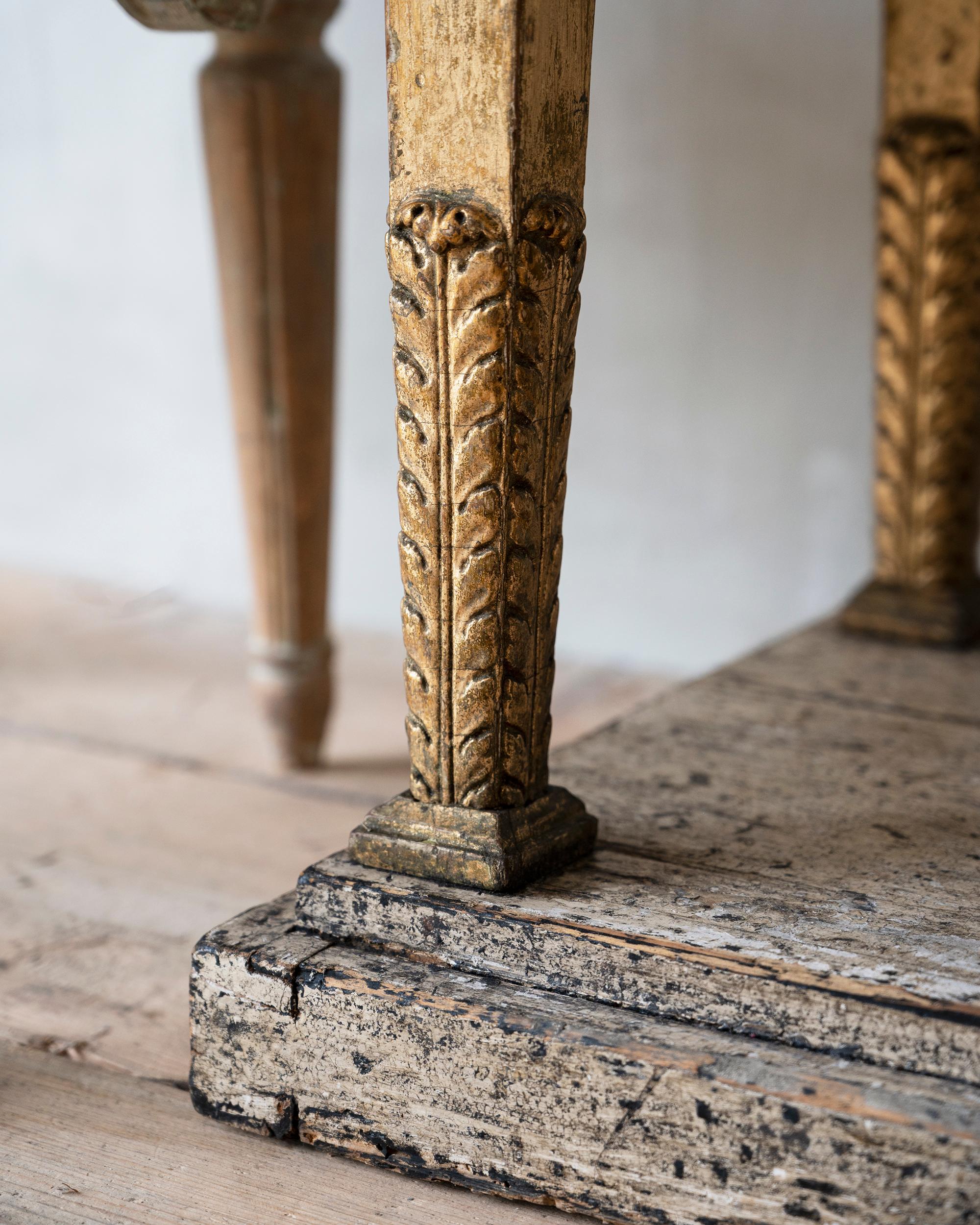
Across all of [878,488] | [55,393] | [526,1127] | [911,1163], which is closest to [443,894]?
[526,1127]

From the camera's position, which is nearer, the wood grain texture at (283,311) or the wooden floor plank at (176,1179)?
the wooden floor plank at (176,1179)

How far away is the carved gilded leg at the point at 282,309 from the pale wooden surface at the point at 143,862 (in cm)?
15

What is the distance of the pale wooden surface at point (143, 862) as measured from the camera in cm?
77

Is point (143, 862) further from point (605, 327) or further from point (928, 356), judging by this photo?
point (605, 327)

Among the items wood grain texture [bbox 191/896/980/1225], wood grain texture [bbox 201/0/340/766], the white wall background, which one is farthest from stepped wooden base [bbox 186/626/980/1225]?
the white wall background

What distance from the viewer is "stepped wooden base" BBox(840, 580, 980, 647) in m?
1.42

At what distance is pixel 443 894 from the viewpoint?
790 mm

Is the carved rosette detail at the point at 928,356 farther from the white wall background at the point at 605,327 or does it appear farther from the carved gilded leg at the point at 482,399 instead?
the carved gilded leg at the point at 482,399

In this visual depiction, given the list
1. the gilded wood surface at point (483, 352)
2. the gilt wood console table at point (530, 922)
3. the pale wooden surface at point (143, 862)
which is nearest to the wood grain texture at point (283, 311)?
the pale wooden surface at point (143, 862)

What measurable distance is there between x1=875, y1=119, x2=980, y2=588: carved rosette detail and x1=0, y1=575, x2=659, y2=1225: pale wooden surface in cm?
50

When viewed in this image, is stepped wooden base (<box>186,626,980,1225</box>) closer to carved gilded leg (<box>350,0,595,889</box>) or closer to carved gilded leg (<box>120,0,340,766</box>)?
carved gilded leg (<box>350,0,595,889</box>)

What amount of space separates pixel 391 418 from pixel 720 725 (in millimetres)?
1148

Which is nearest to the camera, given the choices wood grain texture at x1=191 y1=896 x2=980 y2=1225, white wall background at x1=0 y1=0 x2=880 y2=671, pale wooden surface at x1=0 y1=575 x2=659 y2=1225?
wood grain texture at x1=191 y1=896 x2=980 y2=1225

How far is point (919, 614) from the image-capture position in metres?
1.43
